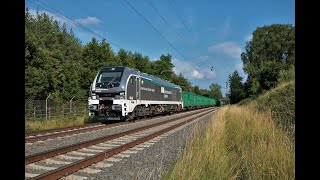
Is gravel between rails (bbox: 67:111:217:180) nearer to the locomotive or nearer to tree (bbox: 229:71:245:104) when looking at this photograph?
the locomotive

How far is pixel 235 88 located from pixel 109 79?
71.7 m

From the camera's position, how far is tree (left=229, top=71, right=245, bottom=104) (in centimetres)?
8103

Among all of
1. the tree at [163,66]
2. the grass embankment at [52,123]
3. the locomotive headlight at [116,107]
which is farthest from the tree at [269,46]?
the locomotive headlight at [116,107]

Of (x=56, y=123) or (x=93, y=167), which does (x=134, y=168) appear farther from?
(x=56, y=123)

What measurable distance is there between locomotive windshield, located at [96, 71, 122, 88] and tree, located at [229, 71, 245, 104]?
60.6 m

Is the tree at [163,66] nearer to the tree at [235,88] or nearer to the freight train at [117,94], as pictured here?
the tree at [235,88]

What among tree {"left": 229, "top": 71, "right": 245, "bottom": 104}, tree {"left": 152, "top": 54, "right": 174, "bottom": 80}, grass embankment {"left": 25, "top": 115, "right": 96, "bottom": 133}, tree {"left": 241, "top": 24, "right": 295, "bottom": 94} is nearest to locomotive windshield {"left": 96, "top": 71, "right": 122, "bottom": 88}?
grass embankment {"left": 25, "top": 115, "right": 96, "bottom": 133}

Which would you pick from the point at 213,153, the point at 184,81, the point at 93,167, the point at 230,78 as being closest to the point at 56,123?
the point at 93,167

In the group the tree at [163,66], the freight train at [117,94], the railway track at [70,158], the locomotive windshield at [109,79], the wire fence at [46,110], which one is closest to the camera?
the railway track at [70,158]

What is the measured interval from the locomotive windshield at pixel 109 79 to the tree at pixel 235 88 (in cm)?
6059

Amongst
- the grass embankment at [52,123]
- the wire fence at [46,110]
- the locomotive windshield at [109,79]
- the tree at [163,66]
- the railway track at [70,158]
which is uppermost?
the tree at [163,66]

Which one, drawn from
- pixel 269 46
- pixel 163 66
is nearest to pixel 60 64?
pixel 163 66

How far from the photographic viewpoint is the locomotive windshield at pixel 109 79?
20.0m
